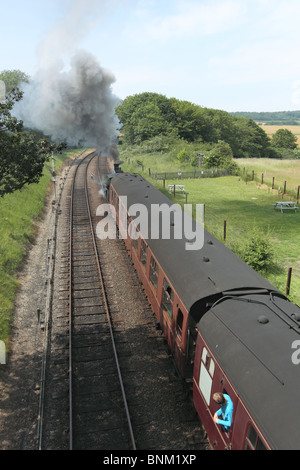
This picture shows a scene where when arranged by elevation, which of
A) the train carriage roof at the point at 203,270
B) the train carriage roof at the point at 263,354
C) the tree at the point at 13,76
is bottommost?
the train carriage roof at the point at 263,354

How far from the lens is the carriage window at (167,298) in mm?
10094

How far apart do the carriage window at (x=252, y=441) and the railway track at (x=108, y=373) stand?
10.3ft

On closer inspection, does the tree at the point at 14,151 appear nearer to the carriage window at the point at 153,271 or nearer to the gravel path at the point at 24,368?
the gravel path at the point at 24,368

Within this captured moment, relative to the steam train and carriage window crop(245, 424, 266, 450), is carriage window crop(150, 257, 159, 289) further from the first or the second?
carriage window crop(245, 424, 266, 450)

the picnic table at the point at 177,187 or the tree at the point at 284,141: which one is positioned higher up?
the tree at the point at 284,141

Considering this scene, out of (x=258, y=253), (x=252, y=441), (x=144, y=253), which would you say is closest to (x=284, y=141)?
(x=258, y=253)

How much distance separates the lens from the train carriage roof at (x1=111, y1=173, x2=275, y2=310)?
8.55 metres

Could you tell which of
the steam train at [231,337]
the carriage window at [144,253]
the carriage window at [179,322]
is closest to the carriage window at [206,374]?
the steam train at [231,337]

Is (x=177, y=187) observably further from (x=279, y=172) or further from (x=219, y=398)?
(x=219, y=398)

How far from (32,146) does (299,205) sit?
889 inches

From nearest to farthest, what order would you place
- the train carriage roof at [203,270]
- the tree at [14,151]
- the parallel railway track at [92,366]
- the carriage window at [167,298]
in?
1. the train carriage roof at [203,270]
2. the parallel railway track at [92,366]
3. the carriage window at [167,298]
4. the tree at [14,151]

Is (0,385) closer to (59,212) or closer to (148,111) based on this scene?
(59,212)

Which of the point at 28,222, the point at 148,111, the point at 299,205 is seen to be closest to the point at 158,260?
the point at 28,222
